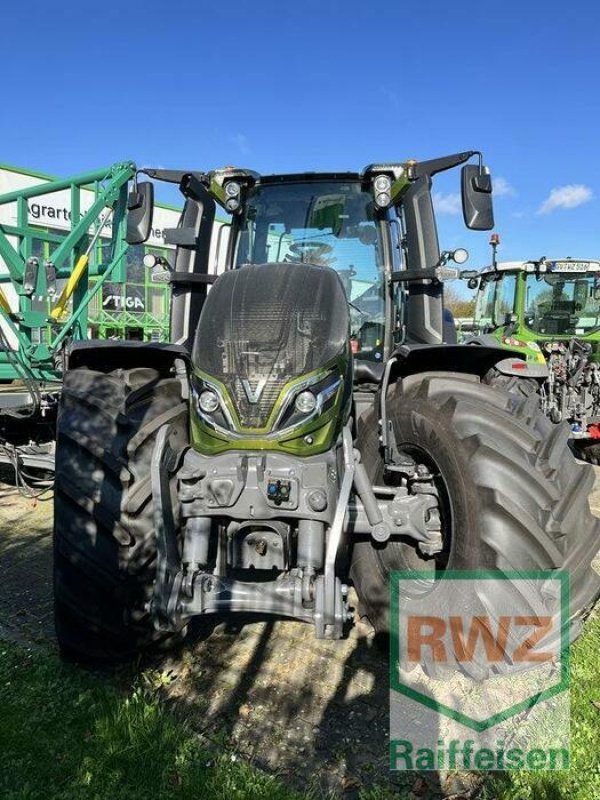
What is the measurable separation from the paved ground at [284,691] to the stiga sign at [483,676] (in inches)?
4.5

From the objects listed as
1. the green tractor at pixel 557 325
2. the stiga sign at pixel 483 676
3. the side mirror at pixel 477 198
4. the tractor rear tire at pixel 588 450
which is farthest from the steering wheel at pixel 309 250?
the tractor rear tire at pixel 588 450

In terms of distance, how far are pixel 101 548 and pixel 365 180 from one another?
248cm

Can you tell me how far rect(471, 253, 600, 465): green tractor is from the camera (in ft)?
26.4

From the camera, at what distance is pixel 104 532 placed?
100 inches

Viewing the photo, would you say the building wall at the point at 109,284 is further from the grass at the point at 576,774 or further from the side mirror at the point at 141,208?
the grass at the point at 576,774

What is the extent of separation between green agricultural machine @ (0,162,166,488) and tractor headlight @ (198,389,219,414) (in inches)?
119

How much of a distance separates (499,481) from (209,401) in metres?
1.17

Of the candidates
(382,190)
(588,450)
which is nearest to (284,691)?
(382,190)

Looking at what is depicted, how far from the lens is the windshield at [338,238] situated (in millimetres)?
3678

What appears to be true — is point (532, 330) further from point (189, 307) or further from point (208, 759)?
point (208, 759)

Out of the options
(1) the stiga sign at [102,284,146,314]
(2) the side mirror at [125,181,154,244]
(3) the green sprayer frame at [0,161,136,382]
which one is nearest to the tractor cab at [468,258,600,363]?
(3) the green sprayer frame at [0,161,136,382]

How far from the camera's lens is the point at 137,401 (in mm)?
2838

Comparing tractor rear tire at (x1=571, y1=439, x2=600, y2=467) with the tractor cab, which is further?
the tractor cab

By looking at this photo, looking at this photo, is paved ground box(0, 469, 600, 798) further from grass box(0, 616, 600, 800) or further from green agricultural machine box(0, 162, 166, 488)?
green agricultural machine box(0, 162, 166, 488)
